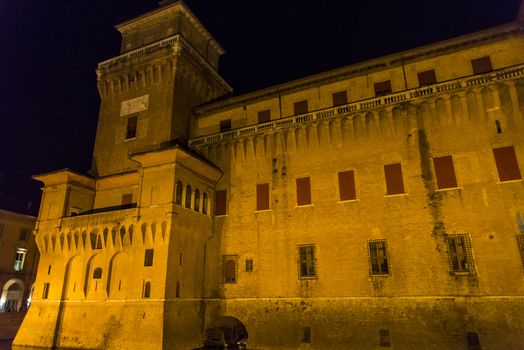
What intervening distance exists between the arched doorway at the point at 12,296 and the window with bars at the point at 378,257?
41.5m

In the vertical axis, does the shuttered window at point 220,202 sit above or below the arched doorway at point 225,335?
above

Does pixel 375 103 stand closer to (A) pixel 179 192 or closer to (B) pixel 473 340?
(A) pixel 179 192

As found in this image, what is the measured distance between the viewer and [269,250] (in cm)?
2355

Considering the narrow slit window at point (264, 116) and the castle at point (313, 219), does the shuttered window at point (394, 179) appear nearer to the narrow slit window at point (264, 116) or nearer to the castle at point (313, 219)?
the castle at point (313, 219)

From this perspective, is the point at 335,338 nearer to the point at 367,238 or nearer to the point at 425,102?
the point at 367,238

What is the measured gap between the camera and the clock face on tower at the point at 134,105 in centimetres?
2943

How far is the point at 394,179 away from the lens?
2147 centimetres

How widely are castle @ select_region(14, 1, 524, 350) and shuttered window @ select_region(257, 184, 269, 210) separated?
0.11 metres

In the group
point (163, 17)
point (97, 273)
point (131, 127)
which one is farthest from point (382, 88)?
point (97, 273)

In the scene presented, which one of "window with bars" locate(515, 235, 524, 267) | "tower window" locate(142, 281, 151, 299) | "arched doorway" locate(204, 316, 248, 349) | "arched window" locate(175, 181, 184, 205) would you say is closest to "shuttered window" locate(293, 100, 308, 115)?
"arched window" locate(175, 181, 184, 205)

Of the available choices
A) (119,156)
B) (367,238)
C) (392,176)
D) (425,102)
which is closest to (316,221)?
(367,238)

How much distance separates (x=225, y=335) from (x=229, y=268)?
4.68m

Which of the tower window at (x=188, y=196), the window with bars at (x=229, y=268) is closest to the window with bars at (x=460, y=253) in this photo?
the window with bars at (x=229, y=268)

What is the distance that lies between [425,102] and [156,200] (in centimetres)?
1794
